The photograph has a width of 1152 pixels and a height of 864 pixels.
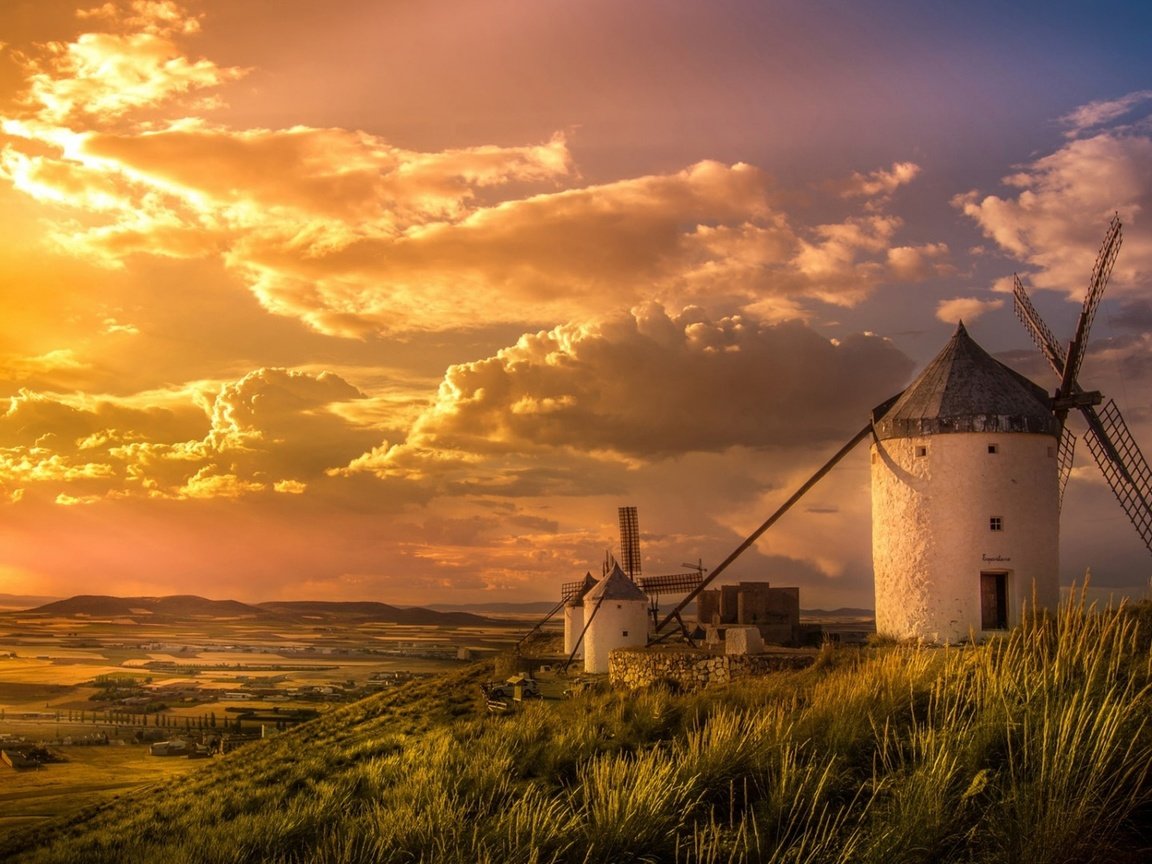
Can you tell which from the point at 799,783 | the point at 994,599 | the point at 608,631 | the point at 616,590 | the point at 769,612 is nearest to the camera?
the point at 799,783

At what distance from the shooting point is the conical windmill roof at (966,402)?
Result: 2330cm

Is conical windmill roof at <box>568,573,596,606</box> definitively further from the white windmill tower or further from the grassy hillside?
the grassy hillside

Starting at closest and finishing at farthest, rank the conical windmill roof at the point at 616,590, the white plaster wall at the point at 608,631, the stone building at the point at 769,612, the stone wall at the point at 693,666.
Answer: the stone wall at the point at 693,666 → the white plaster wall at the point at 608,631 → the conical windmill roof at the point at 616,590 → the stone building at the point at 769,612

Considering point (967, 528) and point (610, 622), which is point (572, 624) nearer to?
point (610, 622)

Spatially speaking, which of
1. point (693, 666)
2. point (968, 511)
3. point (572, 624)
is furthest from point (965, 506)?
point (572, 624)

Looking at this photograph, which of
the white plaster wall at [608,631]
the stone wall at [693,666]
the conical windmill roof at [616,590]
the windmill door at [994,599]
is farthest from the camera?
the conical windmill roof at [616,590]

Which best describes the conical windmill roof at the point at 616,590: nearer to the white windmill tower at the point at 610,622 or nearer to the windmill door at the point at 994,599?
the white windmill tower at the point at 610,622

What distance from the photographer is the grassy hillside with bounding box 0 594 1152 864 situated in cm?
688

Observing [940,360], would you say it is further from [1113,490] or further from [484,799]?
[484,799]

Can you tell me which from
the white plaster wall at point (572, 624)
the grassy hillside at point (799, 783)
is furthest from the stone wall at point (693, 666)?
the grassy hillside at point (799, 783)

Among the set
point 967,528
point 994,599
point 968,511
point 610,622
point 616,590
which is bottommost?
point 610,622

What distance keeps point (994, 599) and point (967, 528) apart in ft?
6.16

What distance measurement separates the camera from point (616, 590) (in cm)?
3459

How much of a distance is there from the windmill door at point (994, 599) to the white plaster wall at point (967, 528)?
25cm
